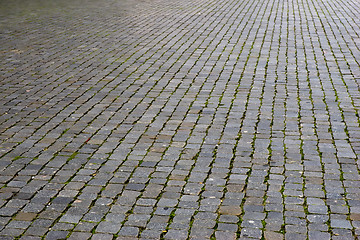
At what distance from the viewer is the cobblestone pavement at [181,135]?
4852 mm

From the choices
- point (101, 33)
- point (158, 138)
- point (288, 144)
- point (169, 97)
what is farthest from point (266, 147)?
point (101, 33)

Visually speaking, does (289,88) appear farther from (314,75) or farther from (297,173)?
(297,173)

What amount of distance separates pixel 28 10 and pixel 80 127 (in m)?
11.9

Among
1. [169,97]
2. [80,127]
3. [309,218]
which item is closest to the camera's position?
[309,218]

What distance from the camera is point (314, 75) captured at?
367 inches

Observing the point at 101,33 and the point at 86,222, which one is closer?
the point at 86,222

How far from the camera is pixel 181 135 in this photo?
677cm

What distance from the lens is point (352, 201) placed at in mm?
5086

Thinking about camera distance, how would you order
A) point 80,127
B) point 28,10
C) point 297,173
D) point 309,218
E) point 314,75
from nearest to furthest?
point 309,218, point 297,173, point 80,127, point 314,75, point 28,10

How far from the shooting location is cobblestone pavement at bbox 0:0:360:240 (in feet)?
15.9

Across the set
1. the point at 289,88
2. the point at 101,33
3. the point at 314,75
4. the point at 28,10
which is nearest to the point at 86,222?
the point at 289,88

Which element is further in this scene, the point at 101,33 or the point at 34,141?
the point at 101,33

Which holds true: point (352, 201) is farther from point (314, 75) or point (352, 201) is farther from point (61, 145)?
point (314, 75)

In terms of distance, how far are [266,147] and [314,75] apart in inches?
134
